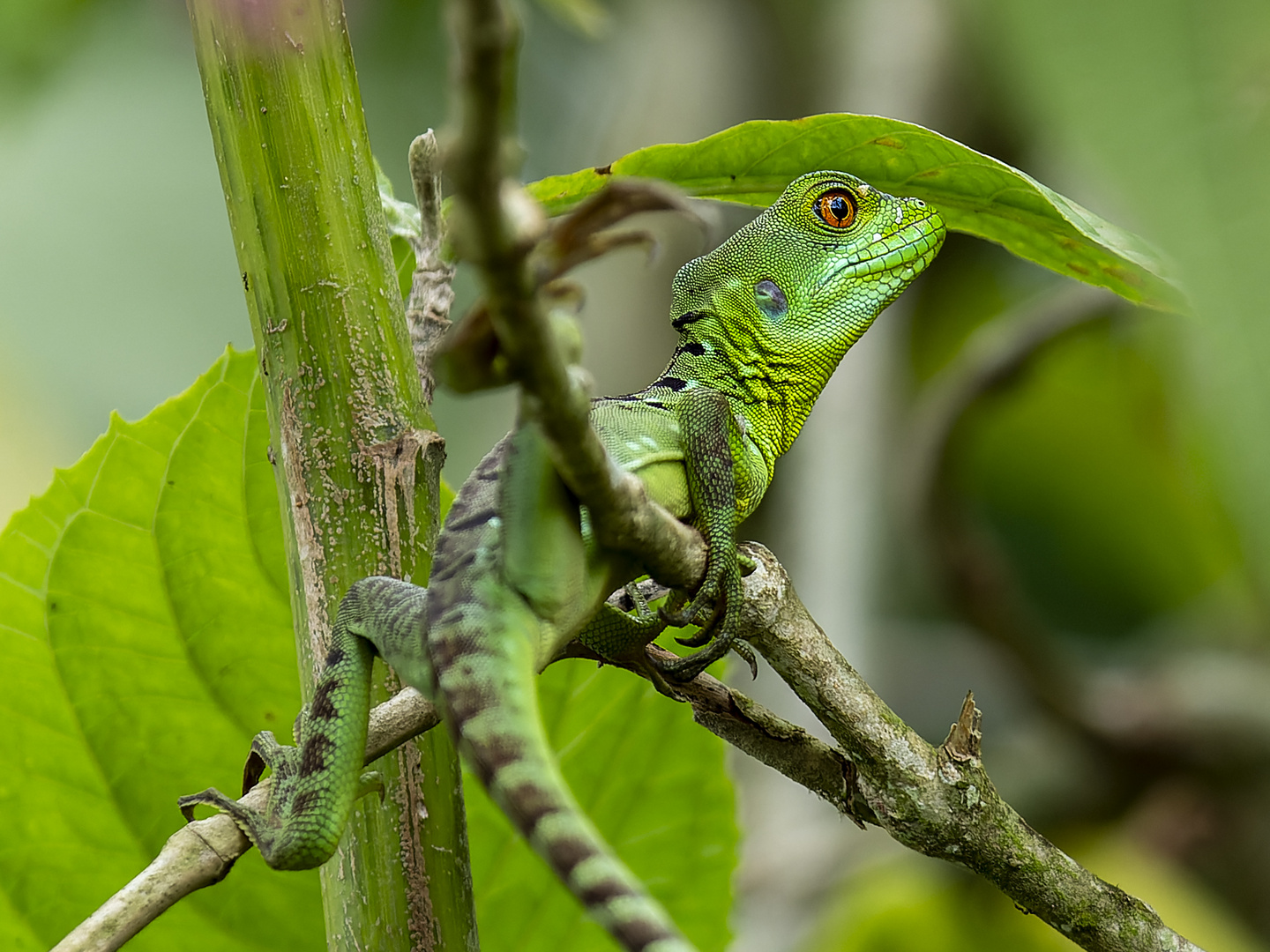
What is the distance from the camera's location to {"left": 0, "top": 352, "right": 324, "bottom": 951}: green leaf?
1662mm

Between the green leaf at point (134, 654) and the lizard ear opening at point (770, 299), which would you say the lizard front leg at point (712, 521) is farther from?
the green leaf at point (134, 654)

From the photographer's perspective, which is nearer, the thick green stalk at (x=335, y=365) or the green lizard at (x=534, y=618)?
the green lizard at (x=534, y=618)

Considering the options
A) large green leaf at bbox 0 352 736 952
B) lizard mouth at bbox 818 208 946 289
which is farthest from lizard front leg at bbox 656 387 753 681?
lizard mouth at bbox 818 208 946 289

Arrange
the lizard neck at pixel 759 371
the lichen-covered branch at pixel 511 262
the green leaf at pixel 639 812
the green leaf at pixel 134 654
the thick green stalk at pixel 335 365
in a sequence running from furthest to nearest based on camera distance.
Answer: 1. the lizard neck at pixel 759 371
2. the green leaf at pixel 639 812
3. the green leaf at pixel 134 654
4. the thick green stalk at pixel 335 365
5. the lichen-covered branch at pixel 511 262

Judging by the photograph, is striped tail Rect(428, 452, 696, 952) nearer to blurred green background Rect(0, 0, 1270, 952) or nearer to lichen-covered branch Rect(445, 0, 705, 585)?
lichen-covered branch Rect(445, 0, 705, 585)

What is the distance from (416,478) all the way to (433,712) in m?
0.29

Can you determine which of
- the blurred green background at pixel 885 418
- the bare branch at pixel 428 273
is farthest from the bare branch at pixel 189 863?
the blurred green background at pixel 885 418

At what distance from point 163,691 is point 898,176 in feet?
4.38

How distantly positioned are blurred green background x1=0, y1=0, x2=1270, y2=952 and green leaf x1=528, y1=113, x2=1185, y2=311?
2.63ft

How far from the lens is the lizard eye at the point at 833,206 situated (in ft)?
8.30

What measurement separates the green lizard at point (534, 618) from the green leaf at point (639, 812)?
17cm

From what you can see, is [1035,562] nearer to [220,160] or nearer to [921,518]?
[921,518]

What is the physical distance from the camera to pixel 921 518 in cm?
393

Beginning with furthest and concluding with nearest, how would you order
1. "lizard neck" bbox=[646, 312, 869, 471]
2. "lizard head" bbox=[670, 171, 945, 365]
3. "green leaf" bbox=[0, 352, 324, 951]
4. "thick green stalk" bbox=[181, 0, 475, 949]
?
1. "lizard head" bbox=[670, 171, 945, 365]
2. "lizard neck" bbox=[646, 312, 869, 471]
3. "green leaf" bbox=[0, 352, 324, 951]
4. "thick green stalk" bbox=[181, 0, 475, 949]
